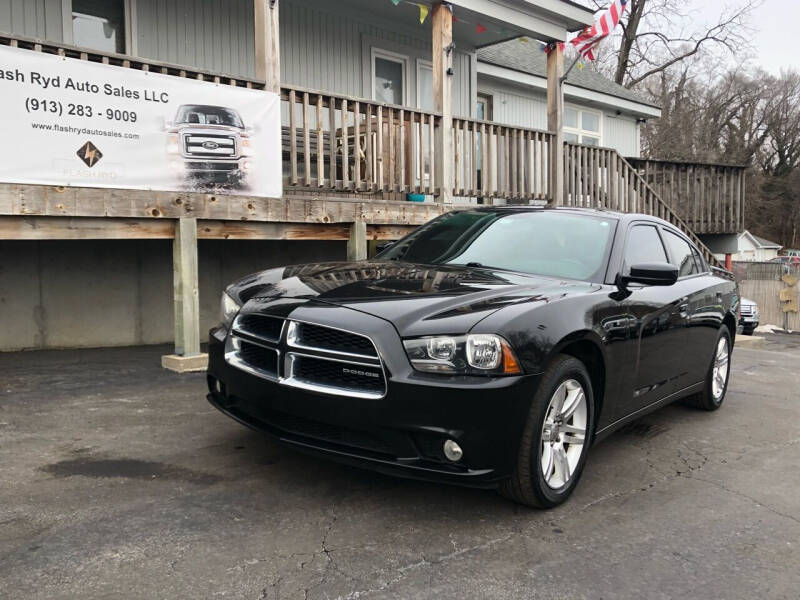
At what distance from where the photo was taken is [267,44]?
7.06 metres

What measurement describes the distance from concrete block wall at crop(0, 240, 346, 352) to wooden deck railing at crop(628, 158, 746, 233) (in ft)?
26.9

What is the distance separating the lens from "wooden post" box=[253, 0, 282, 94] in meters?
6.99

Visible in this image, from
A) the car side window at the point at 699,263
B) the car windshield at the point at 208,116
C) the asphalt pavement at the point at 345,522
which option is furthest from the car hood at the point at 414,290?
the car windshield at the point at 208,116

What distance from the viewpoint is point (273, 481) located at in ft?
12.1

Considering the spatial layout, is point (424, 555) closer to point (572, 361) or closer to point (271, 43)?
point (572, 361)

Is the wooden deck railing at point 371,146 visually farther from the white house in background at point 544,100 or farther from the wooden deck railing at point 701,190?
the wooden deck railing at point 701,190

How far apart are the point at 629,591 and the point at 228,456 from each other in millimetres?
2332

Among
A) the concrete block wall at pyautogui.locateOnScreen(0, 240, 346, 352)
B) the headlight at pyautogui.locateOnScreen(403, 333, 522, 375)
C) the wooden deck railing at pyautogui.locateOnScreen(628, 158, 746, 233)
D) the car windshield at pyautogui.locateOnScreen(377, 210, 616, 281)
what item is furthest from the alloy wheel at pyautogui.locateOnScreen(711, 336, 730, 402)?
the wooden deck railing at pyautogui.locateOnScreen(628, 158, 746, 233)

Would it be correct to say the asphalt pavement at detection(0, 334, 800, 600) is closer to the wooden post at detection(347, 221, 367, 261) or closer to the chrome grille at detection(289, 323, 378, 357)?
the chrome grille at detection(289, 323, 378, 357)

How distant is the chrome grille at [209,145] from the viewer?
20.5 ft

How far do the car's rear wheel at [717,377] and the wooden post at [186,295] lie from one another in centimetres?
434

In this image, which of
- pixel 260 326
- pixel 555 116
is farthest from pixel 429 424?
pixel 555 116

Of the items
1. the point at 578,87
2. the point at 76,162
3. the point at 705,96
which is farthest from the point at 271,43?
the point at 705,96

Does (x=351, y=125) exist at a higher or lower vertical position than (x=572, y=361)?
higher
